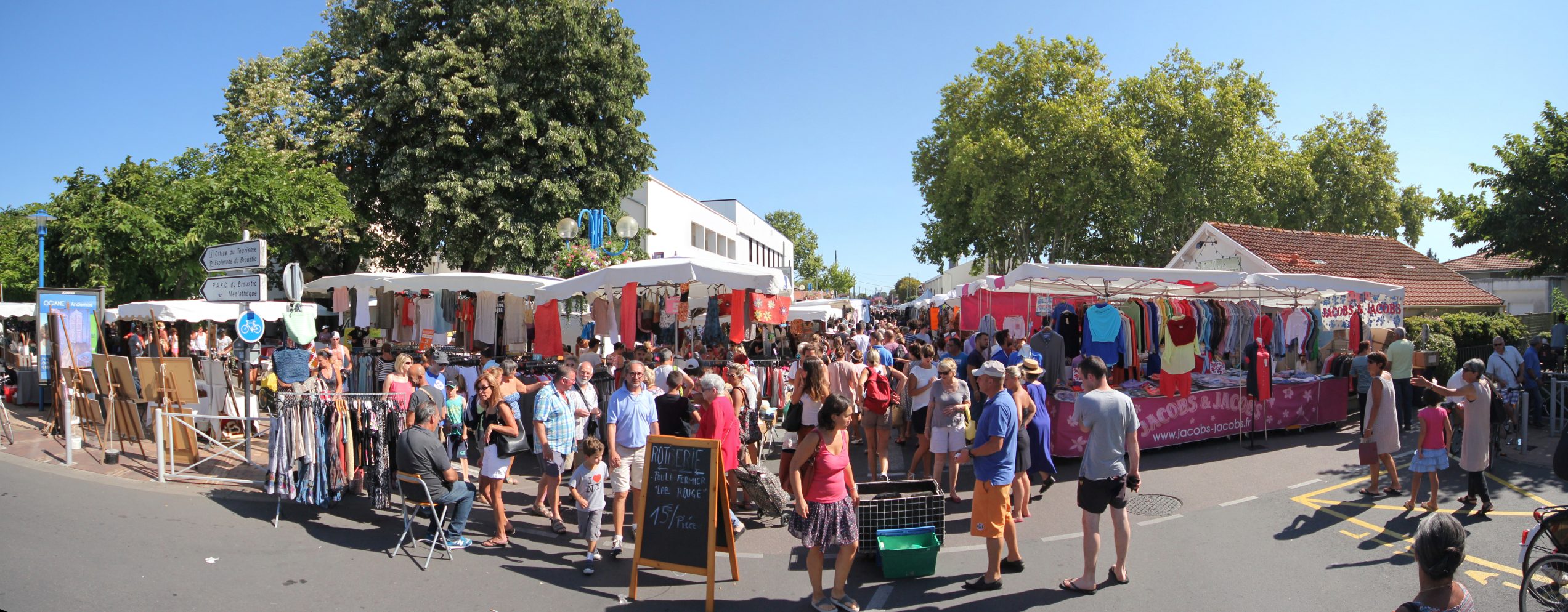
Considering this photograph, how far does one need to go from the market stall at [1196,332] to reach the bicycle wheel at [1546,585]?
5.01 metres

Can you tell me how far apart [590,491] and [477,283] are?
21.5ft

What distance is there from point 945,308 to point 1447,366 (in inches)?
492

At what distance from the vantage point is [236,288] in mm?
8664

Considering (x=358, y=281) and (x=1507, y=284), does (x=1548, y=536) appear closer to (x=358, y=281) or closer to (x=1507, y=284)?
(x=358, y=281)

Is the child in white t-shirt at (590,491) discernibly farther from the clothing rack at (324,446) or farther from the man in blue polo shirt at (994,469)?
the man in blue polo shirt at (994,469)

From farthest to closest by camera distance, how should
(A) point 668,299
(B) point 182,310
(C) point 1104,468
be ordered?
(B) point 182,310 < (A) point 668,299 < (C) point 1104,468

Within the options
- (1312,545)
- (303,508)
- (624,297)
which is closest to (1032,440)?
(1312,545)

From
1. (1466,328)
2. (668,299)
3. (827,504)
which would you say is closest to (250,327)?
(668,299)

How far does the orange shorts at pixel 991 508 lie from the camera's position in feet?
17.9

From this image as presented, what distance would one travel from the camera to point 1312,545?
646 cm

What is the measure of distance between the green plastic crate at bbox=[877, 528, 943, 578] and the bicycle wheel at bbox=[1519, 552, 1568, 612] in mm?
3451

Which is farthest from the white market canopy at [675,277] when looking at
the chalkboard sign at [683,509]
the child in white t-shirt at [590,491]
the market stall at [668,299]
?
the chalkboard sign at [683,509]

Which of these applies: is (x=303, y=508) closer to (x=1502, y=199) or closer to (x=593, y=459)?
(x=593, y=459)

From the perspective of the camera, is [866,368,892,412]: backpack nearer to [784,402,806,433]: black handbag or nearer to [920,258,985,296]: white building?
[784,402,806,433]: black handbag
